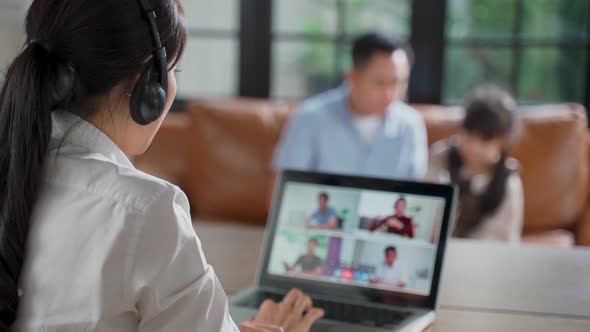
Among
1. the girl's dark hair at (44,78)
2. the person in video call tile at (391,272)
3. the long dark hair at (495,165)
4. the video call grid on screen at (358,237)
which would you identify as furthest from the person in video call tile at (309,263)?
the long dark hair at (495,165)

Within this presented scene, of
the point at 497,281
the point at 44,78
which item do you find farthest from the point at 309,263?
the point at 44,78

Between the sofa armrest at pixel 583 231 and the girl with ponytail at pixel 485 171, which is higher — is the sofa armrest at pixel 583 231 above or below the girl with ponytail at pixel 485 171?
below

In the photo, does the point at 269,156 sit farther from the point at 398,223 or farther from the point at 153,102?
the point at 153,102

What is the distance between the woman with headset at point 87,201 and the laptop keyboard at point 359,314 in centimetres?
41

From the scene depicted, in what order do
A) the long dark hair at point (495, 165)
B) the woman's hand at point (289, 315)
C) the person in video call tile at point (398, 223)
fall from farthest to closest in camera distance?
the long dark hair at point (495, 165) < the person in video call tile at point (398, 223) < the woman's hand at point (289, 315)

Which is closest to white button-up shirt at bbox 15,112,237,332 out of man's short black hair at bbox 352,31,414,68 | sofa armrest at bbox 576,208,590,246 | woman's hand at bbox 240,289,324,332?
woman's hand at bbox 240,289,324,332

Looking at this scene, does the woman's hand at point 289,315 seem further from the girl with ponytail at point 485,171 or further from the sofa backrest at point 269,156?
the sofa backrest at point 269,156

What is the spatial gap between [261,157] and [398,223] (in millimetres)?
1997

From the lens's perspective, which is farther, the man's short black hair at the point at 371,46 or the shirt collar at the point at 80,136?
the man's short black hair at the point at 371,46

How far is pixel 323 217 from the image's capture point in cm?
152

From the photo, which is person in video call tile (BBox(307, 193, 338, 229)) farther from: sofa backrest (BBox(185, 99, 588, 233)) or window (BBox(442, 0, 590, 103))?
window (BBox(442, 0, 590, 103))

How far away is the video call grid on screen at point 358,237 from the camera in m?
1.45

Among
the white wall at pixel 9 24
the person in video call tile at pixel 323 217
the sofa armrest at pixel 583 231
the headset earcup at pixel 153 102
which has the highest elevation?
the headset earcup at pixel 153 102

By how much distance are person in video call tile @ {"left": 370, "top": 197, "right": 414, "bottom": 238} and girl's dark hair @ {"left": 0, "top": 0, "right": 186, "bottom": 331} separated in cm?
64
